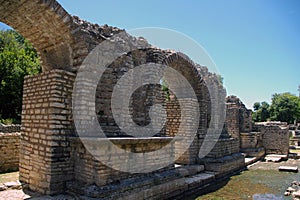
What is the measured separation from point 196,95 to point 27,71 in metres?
14.4

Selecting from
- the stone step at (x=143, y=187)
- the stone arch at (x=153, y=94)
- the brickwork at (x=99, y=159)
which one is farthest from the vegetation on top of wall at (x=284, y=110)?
the brickwork at (x=99, y=159)

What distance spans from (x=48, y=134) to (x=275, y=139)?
13.9m

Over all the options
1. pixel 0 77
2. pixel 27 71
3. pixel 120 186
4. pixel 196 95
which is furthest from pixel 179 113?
pixel 0 77

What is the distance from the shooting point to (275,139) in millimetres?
14961

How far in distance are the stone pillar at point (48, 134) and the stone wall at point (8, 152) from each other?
2.38 meters

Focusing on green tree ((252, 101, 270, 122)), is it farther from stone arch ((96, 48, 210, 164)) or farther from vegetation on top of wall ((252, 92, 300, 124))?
stone arch ((96, 48, 210, 164))

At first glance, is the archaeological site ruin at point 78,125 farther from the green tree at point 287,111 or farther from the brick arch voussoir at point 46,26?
the green tree at point 287,111

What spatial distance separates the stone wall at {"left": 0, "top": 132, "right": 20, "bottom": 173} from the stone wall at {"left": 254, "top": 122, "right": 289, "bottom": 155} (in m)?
13.3

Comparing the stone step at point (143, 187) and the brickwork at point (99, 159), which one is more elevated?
the brickwork at point (99, 159)

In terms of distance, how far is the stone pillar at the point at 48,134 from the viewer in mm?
5156

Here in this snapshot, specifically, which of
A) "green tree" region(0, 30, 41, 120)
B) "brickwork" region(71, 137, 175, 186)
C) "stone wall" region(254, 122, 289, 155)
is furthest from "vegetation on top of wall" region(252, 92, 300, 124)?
"brickwork" region(71, 137, 175, 186)

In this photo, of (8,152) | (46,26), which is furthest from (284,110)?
(46,26)

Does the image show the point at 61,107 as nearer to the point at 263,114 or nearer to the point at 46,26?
the point at 46,26

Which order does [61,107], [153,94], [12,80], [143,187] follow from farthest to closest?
[12,80], [153,94], [143,187], [61,107]
